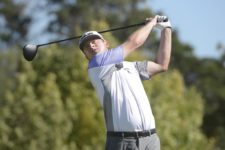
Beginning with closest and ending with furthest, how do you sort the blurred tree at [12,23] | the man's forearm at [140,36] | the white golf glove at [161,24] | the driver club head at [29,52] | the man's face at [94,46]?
the man's forearm at [140,36] < the man's face at [94,46] < the white golf glove at [161,24] < the driver club head at [29,52] < the blurred tree at [12,23]

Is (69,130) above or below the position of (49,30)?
below

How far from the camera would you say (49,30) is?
62.7m

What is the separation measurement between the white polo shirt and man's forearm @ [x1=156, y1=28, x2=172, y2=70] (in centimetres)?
19

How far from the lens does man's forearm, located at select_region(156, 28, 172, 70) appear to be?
726cm

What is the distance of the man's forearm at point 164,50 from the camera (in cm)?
726

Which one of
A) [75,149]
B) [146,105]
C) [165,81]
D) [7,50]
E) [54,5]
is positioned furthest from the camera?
[54,5]

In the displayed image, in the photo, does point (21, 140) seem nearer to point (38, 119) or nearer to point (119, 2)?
point (38, 119)

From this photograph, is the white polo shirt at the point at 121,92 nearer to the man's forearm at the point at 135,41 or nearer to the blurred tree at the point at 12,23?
the man's forearm at the point at 135,41

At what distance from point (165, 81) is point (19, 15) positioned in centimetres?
3023

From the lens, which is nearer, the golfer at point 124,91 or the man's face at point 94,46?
the golfer at point 124,91

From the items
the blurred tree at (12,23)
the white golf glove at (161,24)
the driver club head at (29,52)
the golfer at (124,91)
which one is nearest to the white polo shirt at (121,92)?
the golfer at (124,91)

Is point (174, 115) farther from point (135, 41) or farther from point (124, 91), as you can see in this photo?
point (124, 91)

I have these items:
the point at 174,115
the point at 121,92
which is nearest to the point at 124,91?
the point at 121,92

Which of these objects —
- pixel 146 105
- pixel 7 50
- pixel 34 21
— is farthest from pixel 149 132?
pixel 34 21
